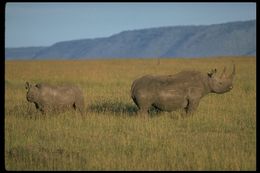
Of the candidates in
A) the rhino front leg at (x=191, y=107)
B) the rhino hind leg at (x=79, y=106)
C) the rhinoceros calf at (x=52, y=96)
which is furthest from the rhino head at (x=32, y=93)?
the rhino front leg at (x=191, y=107)

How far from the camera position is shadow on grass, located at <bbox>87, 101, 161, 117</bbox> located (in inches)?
555

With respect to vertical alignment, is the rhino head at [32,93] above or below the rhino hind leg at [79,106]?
above

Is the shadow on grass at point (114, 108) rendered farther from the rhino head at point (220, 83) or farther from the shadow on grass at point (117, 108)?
the rhino head at point (220, 83)

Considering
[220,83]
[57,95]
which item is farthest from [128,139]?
[220,83]

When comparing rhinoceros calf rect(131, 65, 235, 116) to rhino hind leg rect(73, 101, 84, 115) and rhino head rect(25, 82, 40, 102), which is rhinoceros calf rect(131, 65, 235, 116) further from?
rhino head rect(25, 82, 40, 102)

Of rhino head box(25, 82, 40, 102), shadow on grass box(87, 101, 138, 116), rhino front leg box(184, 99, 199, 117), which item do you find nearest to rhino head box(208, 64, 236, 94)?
rhino front leg box(184, 99, 199, 117)

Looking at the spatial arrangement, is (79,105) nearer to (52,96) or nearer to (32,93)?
(52,96)

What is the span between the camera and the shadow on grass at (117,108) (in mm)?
14084

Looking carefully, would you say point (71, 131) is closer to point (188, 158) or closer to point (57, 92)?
point (57, 92)

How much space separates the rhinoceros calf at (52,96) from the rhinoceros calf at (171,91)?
182 centimetres

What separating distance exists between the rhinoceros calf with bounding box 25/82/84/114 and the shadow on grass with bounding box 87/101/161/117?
4.04 ft

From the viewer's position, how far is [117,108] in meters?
15.2

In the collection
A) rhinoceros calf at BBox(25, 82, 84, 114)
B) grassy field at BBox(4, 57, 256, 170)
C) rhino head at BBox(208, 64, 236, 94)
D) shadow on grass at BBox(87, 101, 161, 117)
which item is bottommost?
grassy field at BBox(4, 57, 256, 170)

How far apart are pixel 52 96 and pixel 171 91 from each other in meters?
3.51
